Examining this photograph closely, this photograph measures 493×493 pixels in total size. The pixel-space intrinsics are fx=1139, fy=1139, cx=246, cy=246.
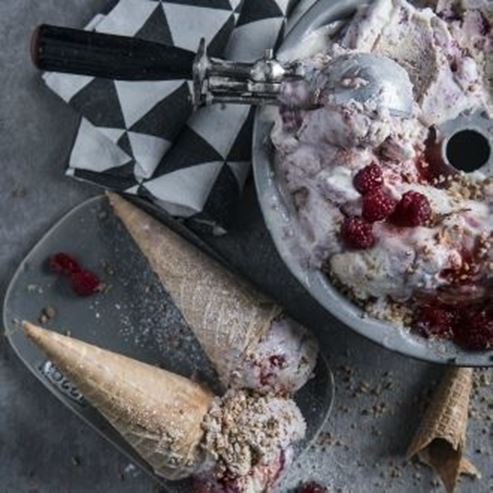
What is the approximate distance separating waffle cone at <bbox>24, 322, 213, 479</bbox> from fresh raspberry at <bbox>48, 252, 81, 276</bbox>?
0.44 feet

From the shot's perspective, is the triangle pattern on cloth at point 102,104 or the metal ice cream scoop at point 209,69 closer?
the metal ice cream scoop at point 209,69

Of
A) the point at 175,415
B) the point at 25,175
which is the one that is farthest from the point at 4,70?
the point at 175,415

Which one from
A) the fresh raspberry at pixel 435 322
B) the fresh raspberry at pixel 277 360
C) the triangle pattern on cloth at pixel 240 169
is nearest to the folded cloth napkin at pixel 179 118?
the triangle pattern on cloth at pixel 240 169

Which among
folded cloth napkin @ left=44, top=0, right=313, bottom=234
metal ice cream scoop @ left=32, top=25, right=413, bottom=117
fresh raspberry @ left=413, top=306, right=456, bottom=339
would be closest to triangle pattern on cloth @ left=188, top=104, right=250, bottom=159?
folded cloth napkin @ left=44, top=0, right=313, bottom=234

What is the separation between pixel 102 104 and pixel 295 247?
391 millimetres

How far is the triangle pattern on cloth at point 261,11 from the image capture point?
1.69m

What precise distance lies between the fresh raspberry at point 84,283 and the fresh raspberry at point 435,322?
0.51 meters

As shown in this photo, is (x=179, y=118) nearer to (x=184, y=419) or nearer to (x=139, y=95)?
(x=139, y=95)

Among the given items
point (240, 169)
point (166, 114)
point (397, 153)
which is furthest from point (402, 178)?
point (166, 114)

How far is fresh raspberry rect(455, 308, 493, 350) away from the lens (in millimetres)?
1544

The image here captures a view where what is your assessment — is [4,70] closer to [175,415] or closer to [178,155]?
[178,155]

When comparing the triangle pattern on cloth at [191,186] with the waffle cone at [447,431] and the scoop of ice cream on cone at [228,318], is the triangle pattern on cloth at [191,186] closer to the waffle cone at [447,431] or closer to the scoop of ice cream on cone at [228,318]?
the scoop of ice cream on cone at [228,318]

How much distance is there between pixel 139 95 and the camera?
5.63 feet

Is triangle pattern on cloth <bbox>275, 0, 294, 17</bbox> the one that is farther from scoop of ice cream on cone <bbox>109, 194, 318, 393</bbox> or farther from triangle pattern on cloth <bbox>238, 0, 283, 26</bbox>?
scoop of ice cream on cone <bbox>109, 194, 318, 393</bbox>
